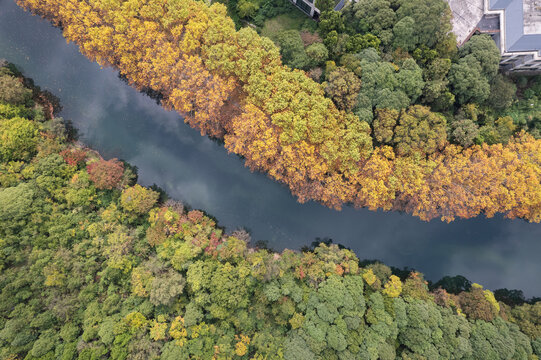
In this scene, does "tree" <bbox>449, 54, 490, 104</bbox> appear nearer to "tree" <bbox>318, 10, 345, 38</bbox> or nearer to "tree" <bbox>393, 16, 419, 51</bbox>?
"tree" <bbox>393, 16, 419, 51</bbox>

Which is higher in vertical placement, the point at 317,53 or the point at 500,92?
the point at 500,92

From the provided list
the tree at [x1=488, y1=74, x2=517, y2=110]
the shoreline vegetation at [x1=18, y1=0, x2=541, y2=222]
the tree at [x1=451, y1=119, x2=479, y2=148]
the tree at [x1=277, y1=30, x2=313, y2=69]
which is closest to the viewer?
the shoreline vegetation at [x1=18, y1=0, x2=541, y2=222]

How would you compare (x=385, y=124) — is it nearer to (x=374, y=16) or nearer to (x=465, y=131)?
(x=465, y=131)

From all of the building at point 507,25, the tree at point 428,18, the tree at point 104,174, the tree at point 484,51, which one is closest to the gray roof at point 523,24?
the building at point 507,25

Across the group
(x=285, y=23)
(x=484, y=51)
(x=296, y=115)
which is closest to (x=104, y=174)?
(x=296, y=115)

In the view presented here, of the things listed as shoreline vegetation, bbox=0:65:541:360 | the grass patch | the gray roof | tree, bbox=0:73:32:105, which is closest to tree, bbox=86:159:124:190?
shoreline vegetation, bbox=0:65:541:360
